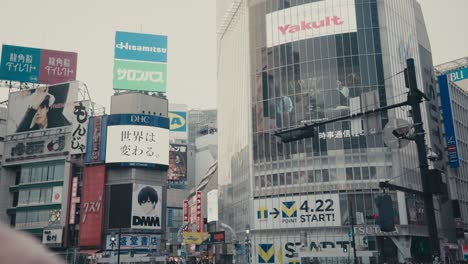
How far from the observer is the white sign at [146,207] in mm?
73625

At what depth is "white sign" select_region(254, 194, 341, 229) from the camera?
60.7 metres

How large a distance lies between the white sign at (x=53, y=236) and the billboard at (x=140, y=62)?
26.6 metres

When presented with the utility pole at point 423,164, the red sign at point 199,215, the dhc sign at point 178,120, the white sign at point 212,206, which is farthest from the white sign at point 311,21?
the dhc sign at point 178,120

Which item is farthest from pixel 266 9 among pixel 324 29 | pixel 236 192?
pixel 236 192

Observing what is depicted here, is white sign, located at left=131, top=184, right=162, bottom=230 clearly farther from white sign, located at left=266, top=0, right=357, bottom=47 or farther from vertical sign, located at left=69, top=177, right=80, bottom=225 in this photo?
white sign, located at left=266, top=0, right=357, bottom=47

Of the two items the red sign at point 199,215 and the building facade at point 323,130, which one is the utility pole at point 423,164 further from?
the red sign at point 199,215

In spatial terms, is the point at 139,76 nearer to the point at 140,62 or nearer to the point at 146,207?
the point at 140,62

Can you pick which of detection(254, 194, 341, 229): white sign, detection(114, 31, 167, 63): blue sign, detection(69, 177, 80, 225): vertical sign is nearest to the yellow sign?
detection(254, 194, 341, 229): white sign

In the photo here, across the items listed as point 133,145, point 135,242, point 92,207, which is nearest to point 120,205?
point 92,207

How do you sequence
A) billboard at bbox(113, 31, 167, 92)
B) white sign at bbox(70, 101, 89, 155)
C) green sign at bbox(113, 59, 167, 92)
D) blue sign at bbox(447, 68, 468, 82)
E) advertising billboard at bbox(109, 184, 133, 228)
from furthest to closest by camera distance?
blue sign at bbox(447, 68, 468, 82), billboard at bbox(113, 31, 167, 92), green sign at bbox(113, 59, 167, 92), white sign at bbox(70, 101, 89, 155), advertising billboard at bbox(109, 184, 133, 228)

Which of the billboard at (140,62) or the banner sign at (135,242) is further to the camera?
the billboard at (140,62)

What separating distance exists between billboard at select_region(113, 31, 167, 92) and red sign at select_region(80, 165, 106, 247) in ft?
56.0

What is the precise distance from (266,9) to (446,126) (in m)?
37.1

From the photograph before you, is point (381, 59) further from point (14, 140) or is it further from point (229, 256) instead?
point (14, 140)
